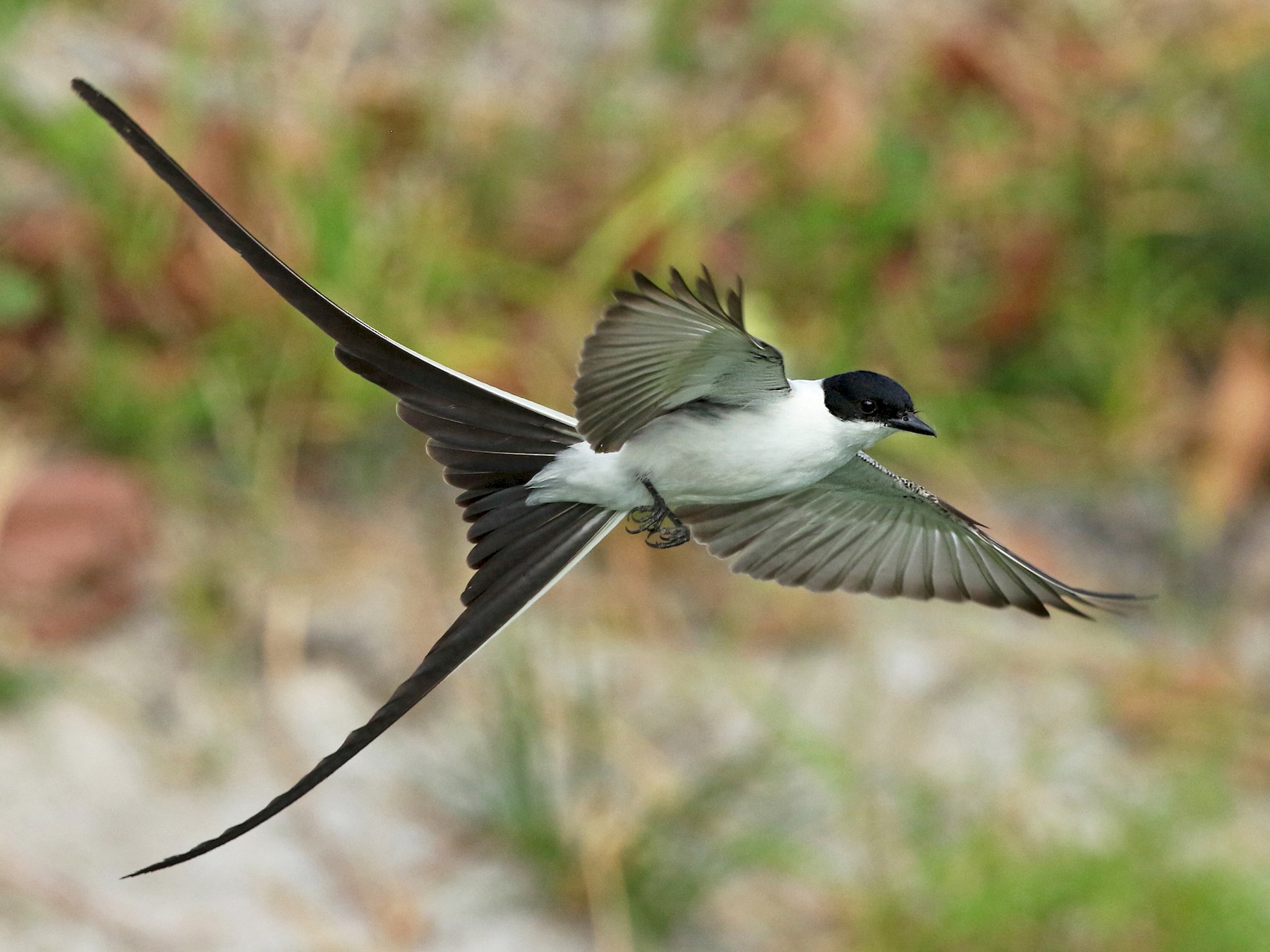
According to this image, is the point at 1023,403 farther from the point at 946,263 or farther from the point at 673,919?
the point at 673,919

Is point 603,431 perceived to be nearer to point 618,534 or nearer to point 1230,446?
point 618,534

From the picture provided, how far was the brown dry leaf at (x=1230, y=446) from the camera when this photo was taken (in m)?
4.48

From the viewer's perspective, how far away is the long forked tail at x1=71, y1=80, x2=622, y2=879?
1564 millimetres

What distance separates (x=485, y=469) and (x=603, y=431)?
0.27m

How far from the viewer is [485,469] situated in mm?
1741

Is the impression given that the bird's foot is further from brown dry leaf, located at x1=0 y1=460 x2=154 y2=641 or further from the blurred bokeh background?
brown dry leaf, located at x1=0 y1=460 x2=154 y2=641

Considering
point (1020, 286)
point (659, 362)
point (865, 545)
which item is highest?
point (1020, 286)

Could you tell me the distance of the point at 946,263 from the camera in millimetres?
4598

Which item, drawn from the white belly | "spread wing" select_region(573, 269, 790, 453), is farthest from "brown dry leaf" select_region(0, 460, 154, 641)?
"spread wing" select_region(573, 269, 790, 453)

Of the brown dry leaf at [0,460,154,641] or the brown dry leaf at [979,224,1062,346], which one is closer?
the brown dry leaf at [0,460,154,641]

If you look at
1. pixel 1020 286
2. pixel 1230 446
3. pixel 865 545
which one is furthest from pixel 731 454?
pixel 1230 446

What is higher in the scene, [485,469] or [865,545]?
[485,469]

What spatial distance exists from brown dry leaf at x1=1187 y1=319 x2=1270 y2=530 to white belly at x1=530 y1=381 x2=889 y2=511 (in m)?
3.09

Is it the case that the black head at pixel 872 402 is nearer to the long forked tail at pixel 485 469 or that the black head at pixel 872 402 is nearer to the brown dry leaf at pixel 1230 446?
the long forked tail at pixel 485 469
